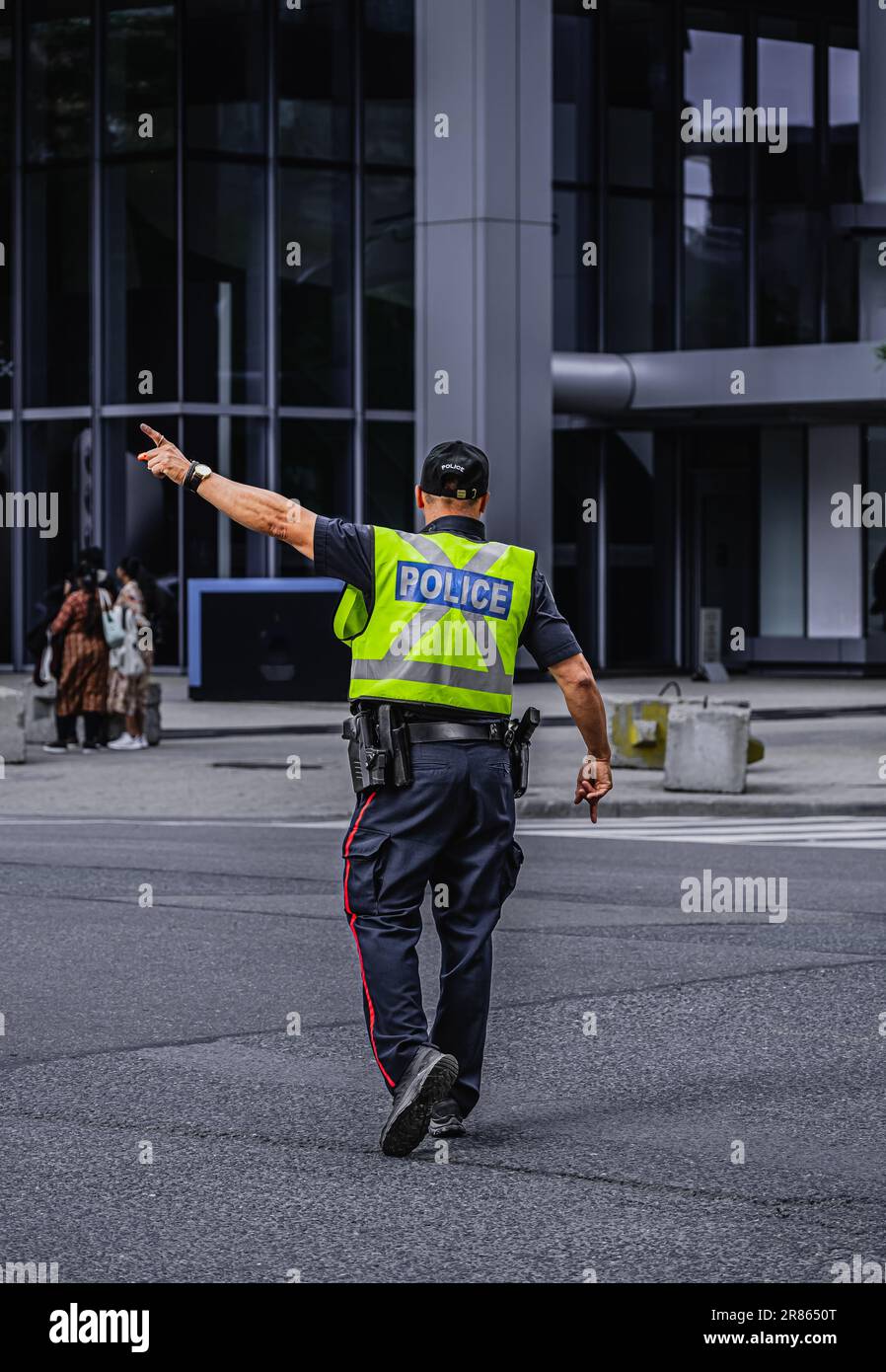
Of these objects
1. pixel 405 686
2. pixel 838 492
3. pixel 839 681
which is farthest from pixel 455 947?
pixel 838 492

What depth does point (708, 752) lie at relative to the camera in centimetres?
1656

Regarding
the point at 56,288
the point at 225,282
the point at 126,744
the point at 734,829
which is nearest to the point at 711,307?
the point at 225,282

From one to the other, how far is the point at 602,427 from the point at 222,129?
7489 mm

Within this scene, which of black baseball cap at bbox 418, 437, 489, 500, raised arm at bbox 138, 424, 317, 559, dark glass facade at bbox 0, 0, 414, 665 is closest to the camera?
raised arm at bbox 138, 424, 317, 559

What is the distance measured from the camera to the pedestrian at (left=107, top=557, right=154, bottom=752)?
65.5 feet

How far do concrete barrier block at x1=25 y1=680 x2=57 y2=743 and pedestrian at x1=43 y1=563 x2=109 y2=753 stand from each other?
940 mm

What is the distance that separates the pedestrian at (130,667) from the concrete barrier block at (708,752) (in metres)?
5.65

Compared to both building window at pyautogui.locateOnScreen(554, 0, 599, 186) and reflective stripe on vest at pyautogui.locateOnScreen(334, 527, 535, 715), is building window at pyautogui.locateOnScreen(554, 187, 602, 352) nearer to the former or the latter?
building window at pyautogui.locateOnScreen(554, 0, 599, 186)

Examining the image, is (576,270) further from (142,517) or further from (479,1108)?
(479,1108)

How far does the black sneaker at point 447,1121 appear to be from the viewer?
5.96m

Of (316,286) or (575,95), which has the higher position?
(575,95)

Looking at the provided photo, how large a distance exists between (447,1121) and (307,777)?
38.6ft

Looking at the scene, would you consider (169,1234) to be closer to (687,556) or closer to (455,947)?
(455,947)

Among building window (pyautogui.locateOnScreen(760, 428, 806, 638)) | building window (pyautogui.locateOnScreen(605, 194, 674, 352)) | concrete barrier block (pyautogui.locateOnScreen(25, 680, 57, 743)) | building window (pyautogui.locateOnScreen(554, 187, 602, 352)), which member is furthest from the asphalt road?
building window (pyautogui.locateOnScreen(605, 194, 674, 352))
